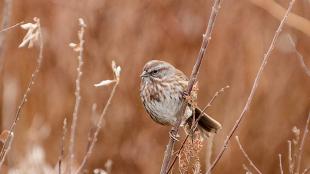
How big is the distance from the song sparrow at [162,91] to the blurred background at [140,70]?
2.40 meters

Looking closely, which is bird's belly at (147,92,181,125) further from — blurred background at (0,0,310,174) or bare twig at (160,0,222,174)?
blurred background at (0,0,310,174)

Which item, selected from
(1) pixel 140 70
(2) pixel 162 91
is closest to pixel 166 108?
(2) pixel 162 91

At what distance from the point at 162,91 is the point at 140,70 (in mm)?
2734

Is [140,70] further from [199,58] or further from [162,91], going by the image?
[199,58]

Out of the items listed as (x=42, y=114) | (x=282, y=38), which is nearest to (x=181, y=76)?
(x=282, y=38)

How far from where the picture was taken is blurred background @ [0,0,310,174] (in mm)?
6566

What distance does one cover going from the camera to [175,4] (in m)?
6.75

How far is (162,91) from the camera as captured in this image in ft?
13.2

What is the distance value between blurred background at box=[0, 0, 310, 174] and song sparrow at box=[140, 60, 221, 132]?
2399 millimetres

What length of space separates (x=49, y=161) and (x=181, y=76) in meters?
2.94

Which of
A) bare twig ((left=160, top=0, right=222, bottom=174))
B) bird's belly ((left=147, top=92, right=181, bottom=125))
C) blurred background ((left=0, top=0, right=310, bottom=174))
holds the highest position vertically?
bare twig ((left=160, top=0, right=222, bottom=174))

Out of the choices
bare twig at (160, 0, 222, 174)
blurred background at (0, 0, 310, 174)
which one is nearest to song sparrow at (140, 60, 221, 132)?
bare twig at (160, 0, 222, 174)

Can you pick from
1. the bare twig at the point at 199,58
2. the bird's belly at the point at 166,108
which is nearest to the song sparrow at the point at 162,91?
the bird's belly at the point at 166,108

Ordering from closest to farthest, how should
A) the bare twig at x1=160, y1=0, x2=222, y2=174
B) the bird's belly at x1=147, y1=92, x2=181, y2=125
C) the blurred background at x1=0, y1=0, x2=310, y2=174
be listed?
the bare twig at x1=160, y1=0, x2=222, y2=174, the bird's belly at x1=147, y1=92, x2=181, y2=125, the blurred background at x1=0, y1=0, x2=310, y2=174
